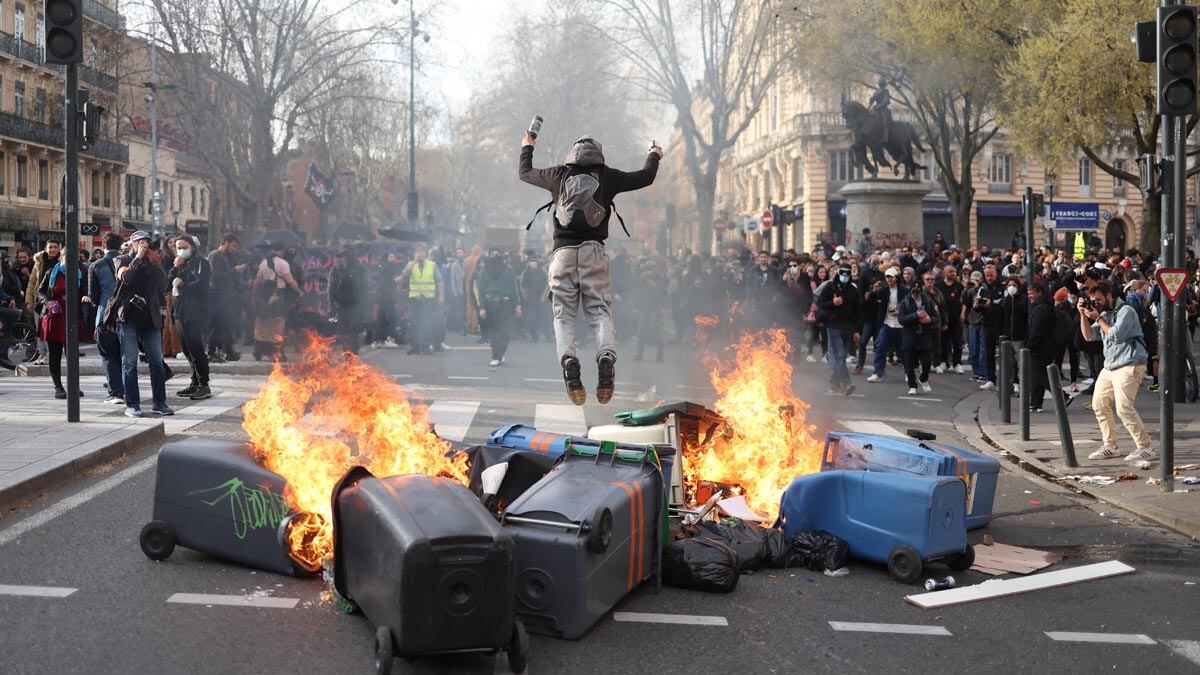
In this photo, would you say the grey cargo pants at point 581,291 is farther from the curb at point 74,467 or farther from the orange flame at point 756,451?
the curb at point 74,467

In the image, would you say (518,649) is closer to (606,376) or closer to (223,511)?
(223,511)

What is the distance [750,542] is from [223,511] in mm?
2908

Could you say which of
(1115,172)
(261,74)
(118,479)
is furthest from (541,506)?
(261,74)

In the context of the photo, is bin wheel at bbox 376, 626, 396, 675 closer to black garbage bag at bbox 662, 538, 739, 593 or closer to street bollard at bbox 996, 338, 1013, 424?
black garbage bag at bbox 662, 538, 739, 593

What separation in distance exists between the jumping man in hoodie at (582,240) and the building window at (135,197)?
193 ft

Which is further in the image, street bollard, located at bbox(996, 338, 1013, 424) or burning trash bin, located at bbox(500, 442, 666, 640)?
street bollard, located at bbox(996, 338, 1013, 424)

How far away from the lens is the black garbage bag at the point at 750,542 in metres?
6.93

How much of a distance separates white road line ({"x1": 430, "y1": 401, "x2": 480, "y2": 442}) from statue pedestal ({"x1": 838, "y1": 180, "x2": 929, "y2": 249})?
1783 cm

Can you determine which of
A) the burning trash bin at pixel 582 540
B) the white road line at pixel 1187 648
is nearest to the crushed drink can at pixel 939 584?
the white road line at pixel 1187 648

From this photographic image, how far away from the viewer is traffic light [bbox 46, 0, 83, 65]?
10.8 metres

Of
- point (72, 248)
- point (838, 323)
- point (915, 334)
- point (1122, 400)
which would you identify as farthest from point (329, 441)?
point (915, 334)

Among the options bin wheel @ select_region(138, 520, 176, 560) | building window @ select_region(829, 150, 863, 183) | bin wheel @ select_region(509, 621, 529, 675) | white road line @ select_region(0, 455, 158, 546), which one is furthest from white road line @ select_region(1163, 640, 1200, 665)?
building window @ select_region(829, 150, 863, 183)

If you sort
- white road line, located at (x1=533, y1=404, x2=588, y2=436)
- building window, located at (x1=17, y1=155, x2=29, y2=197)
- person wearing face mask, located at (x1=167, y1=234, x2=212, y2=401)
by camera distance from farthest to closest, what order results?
1. building window, located at (x1=17, y1=155, x2=29, y2=197)
2. person wearing face mask, located at (x1=167, y1=234, x2=212, y2=401)
3. white road line, located at (x1=533, y1=404, x2=588, y2=436)

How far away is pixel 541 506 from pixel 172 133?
67.0m
